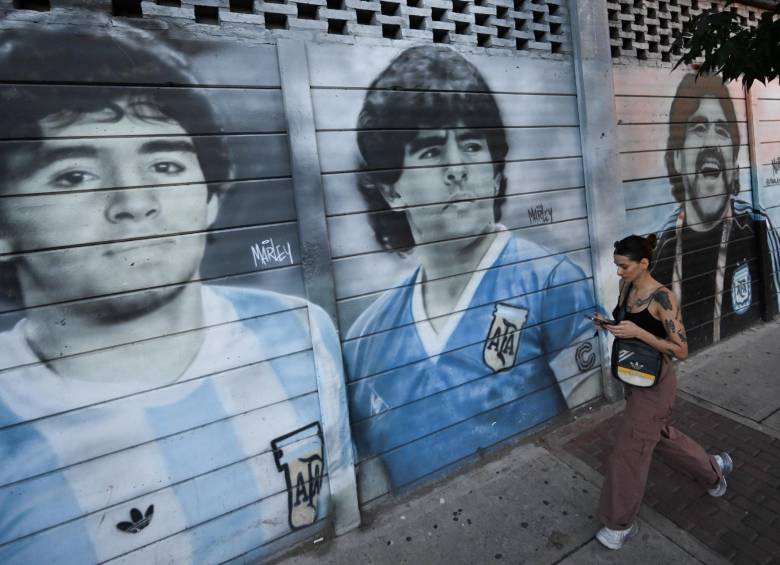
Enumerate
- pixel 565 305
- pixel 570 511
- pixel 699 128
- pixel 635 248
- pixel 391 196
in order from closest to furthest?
pixel 635 248 → pixel 570 511 → pixel 391 196 → pixel 565 305 → pixel 699 128

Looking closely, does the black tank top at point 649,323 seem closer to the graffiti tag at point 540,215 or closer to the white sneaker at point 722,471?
the white sneaker at point 722,471

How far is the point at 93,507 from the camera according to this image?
219 cm

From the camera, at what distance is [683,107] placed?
449 centimetres

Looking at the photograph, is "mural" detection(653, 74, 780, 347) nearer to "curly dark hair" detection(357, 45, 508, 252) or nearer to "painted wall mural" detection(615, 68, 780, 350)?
"painted wall mural" detection(615, 68, 780, 350)

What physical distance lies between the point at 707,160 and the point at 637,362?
3581 millimetres

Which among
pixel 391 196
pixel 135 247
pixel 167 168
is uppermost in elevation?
pixel 167 168

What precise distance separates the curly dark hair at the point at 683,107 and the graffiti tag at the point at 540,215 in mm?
1782

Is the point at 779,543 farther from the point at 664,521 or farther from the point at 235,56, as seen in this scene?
the point at 235,56

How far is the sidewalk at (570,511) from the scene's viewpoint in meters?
2.48

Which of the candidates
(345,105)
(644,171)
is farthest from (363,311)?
(644,171)

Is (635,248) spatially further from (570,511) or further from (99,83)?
(99,83)

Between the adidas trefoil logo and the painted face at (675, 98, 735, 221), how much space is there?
532 centimetres

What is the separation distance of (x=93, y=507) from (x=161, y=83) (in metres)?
2.20

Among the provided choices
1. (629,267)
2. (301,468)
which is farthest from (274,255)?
(629,267)
